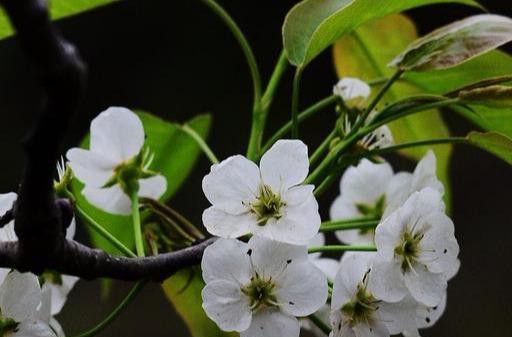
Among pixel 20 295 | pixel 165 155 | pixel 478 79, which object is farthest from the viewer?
pixel 165 155

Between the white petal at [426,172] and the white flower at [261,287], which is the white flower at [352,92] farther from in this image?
the white flower at [261,287]

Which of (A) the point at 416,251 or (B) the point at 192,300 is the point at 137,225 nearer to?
(B) the point at 192,300

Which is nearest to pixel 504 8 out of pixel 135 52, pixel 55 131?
pixel 135 52

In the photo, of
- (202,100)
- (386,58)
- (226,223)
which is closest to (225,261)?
(226,223)

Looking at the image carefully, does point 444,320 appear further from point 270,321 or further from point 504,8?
point 270,321

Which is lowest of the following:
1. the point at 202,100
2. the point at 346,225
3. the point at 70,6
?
the point at 202,100

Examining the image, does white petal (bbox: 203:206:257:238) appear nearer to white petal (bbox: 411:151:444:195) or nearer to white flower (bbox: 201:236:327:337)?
white flower (bbox: 201:236:327:337)

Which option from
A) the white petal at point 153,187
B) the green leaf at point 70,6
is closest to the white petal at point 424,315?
the white petal at point 153,187

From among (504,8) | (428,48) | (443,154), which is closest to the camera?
(428,48)
